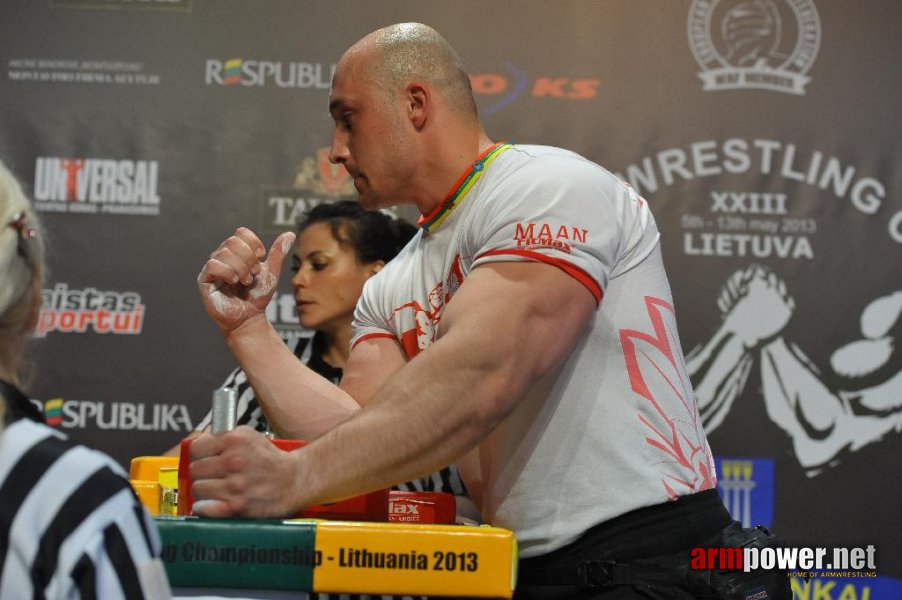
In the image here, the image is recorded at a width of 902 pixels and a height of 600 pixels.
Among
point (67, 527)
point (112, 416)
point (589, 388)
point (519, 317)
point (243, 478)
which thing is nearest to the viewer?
point (67, 527)

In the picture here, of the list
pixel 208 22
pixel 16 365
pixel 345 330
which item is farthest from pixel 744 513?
pixel 16 365

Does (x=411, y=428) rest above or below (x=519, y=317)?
below

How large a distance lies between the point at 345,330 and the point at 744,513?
141cm

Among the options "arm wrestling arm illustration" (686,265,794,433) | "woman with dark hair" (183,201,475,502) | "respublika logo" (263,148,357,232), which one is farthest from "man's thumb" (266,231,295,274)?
"arm wrestling arm illustration" (686,265,794,433)

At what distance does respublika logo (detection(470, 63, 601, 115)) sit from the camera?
139 inches

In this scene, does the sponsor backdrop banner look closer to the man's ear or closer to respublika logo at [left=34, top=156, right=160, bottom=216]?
respublika logo at [left=34, top=156, right=160, bottom=216]

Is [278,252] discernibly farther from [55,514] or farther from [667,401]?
[55,514]

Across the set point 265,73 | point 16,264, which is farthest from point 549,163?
point 265,73

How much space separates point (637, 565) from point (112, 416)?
2.43 meters

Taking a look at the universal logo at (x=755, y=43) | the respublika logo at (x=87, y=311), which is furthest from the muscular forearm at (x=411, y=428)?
the universal logo at (x=755, y=43)

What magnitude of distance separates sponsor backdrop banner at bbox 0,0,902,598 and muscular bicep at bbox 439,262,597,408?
2.18m

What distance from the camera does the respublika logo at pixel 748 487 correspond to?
136 inches

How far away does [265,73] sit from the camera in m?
3.54

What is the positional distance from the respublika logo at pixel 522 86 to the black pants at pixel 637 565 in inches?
88.5
